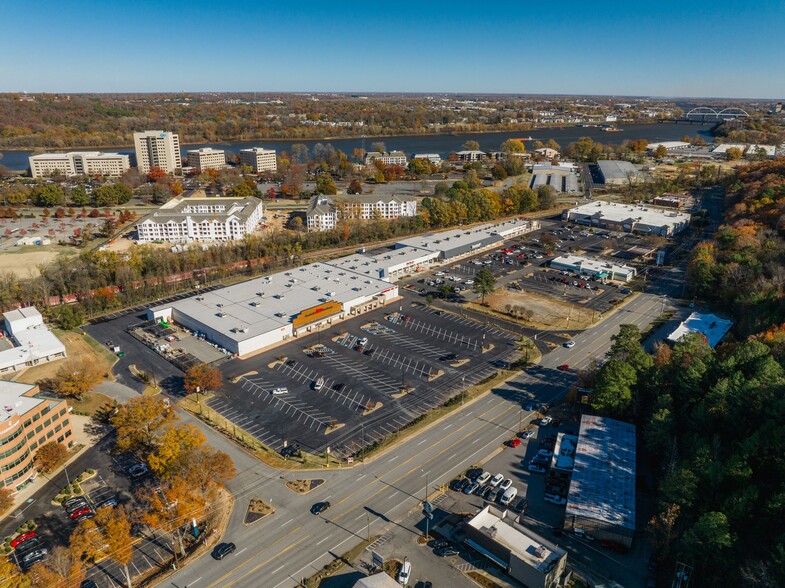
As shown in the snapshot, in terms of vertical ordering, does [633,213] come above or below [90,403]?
above

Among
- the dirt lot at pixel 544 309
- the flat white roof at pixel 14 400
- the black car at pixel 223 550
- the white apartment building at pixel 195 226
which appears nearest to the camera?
the black car at pixel 223 550

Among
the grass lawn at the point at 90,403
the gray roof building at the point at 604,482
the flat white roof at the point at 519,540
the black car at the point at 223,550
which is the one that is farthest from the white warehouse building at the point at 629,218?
the black car at the point at 223,550

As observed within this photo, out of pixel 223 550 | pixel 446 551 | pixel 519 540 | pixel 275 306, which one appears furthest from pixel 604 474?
pixel 275 306

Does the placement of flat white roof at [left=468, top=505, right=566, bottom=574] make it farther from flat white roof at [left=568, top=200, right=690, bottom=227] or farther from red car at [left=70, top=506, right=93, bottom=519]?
flat white roof at [left=568, top=200, right=690, bottom=227]

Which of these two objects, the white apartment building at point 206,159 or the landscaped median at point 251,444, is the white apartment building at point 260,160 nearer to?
the white apartment building at point 206,159

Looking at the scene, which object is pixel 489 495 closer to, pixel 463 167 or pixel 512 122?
pixel 463 167

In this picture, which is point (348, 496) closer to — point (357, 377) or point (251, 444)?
point (251, 444)
